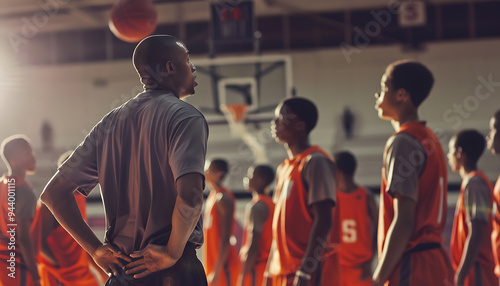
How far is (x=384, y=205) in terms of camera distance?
2.48 m

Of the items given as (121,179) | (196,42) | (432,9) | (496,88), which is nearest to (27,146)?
(121,179)

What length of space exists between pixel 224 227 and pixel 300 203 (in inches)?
91.5

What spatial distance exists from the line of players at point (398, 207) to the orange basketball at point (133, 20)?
6.55 ft

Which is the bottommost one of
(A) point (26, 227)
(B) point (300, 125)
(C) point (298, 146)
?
(A) point (26, 227)

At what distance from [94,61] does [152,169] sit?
39.3 ft

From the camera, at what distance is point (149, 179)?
6.51 ft

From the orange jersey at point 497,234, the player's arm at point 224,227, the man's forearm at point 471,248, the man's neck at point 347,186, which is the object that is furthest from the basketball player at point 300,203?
the player's arm at point 224,227

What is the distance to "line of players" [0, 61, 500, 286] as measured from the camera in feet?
7.75

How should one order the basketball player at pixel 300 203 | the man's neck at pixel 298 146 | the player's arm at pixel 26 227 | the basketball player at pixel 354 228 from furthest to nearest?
1. the basketball player at pixel 354 228
2. the player's arm at pixel 26 227
3. the man's neck at pixel 298 146
4. the basketball player at pixel 300 203

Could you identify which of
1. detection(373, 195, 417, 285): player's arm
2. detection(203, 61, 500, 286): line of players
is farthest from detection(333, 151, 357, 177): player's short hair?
detection(373, 195, 417, 285): player's arm

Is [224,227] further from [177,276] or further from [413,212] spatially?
[177,276]

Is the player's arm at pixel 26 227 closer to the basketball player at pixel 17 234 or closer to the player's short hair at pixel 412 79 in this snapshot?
the basketball player at pixel 17 234

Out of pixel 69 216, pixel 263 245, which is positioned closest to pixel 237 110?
pixel 263 245

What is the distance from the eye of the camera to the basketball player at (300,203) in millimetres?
2817
